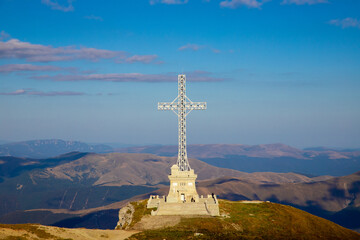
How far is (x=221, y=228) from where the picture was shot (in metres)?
63.8

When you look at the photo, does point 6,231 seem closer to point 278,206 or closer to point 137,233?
point 137,233

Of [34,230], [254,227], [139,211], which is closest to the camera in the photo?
[34,230]

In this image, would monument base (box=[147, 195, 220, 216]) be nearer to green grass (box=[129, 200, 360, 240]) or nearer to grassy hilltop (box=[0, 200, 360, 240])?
grassy hilltop (box=[0, 200, 360, 240])

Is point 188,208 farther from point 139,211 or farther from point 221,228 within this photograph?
point 221,228

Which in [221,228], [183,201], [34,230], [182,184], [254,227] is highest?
[182,184]

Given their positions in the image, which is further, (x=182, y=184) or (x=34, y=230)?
(x=182, y=184)

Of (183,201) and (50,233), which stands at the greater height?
(50,233)

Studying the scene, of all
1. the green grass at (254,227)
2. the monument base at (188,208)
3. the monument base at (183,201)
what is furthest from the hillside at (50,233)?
the monument base at (183,201)

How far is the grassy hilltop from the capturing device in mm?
56969

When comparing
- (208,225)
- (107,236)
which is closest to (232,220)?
(208,225)

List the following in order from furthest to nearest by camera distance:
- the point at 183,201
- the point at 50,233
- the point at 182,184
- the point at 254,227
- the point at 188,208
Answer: the point at 182,184, the point at 183,201, the point at 188,208, the point at 254,227, the point at 50,233

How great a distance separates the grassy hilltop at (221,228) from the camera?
57.0 metres

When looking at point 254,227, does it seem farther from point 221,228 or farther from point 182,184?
point 182,184

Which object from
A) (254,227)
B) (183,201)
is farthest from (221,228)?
(183,201)
